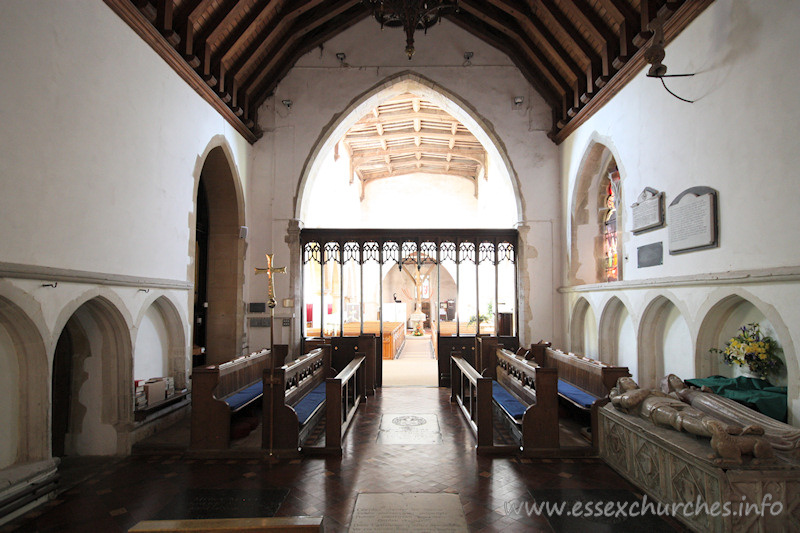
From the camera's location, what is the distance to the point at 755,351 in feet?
13.3

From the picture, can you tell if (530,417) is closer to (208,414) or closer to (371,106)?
(208,414)

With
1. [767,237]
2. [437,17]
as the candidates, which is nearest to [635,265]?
[767,237]

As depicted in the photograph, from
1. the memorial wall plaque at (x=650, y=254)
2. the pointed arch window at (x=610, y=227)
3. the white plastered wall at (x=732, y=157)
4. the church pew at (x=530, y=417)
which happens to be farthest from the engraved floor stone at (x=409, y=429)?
the pointed arch window at (x=610, y=227)

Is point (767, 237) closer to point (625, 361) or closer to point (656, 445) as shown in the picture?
point (656, 445)

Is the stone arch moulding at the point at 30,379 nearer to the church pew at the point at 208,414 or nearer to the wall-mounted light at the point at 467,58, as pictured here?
the church pew at the point at 208,414

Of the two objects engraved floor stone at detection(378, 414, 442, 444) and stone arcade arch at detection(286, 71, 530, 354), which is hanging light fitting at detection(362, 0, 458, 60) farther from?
engraved floor stone at detection(378, 414, 442, 444)

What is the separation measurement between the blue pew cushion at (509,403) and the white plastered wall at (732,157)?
5.65 feet

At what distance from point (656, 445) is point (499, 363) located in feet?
11.9

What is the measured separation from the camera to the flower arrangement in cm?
402

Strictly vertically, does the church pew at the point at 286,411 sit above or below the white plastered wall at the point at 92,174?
below

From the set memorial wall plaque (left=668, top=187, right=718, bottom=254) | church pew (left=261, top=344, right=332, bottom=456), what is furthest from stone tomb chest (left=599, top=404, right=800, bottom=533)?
church pew (left=261, top=344, right=332, bottom=456)

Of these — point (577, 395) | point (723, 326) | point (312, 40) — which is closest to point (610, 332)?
point (577, 395)

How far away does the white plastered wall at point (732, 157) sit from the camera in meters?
3.73

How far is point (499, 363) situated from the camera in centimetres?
719
